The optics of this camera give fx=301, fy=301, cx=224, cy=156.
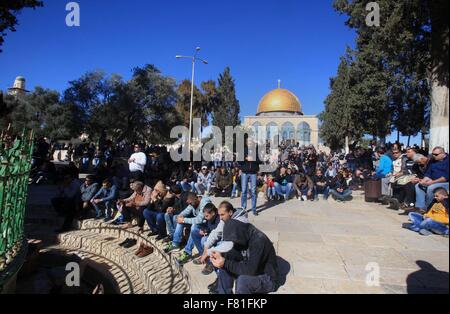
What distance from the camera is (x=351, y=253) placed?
475 centimetres

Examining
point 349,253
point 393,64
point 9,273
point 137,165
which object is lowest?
point 9,273

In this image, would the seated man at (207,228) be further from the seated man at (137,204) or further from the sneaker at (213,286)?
the seated man at (137,204)

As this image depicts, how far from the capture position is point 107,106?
76.5ft

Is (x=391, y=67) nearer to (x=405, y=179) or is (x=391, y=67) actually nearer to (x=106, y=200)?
(x=405, y=179)

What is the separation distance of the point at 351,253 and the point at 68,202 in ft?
23.0

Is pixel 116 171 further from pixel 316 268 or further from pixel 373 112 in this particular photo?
pixel 373 112

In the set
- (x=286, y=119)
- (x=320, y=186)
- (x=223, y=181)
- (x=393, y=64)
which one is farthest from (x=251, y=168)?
(x=286, y=119)

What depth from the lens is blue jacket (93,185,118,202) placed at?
26.3 feet

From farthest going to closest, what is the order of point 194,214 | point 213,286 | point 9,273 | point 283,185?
point 283,185, point 194,214, point 9,273, point 213,286

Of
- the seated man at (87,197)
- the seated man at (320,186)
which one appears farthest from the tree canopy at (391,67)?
the seated man at (87,197)

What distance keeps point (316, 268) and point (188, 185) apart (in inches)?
286

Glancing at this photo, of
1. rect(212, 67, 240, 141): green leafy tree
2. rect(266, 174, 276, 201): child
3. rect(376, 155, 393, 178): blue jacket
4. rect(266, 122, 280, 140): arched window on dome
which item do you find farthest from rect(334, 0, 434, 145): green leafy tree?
rect(266, 122, 280, 140): arched window on dome

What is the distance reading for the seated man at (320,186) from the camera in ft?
33.2

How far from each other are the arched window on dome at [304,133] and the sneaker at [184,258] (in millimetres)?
51056
